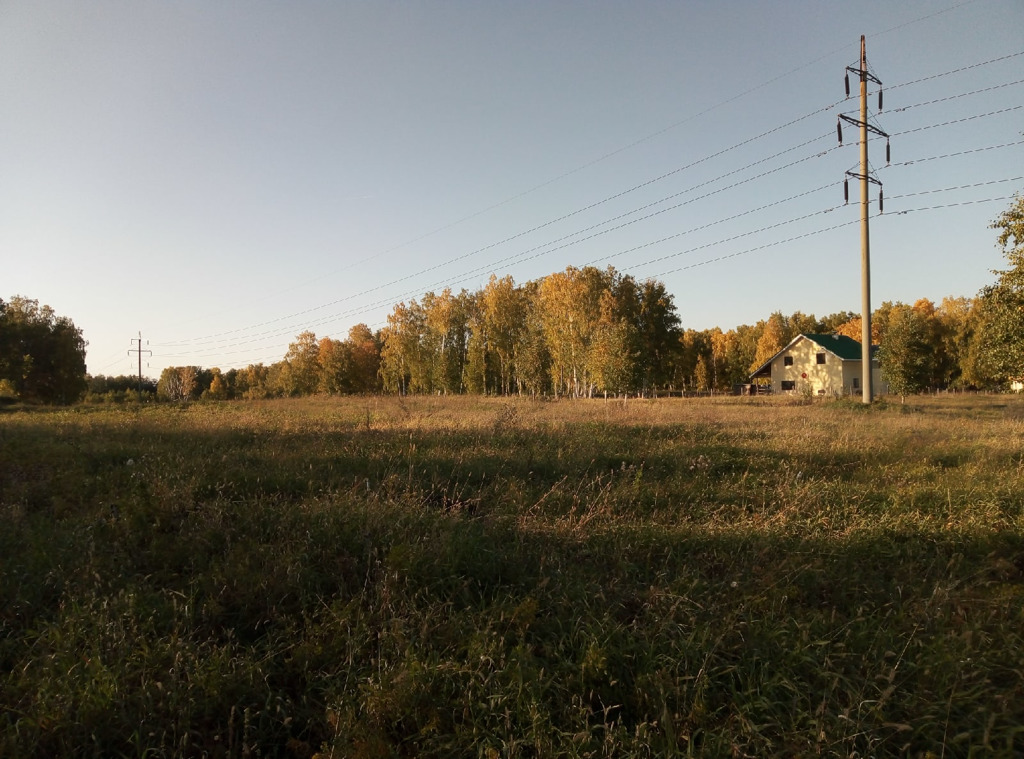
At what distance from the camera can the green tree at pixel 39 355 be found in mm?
38850

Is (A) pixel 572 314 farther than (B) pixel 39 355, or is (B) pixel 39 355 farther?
(A) pixel 572 314

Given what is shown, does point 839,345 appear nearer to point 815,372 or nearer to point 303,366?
point 815,372

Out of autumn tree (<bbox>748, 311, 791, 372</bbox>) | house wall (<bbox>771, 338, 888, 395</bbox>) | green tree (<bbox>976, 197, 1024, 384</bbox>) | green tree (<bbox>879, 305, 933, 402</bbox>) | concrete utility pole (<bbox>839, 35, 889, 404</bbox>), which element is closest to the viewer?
green tree (<bbox>976, 197, 1024, 384</bbox>)

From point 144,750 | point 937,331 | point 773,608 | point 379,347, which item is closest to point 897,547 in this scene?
point 773,608

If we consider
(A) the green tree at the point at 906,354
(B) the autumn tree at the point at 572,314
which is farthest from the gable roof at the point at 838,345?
(B) the autumn tree at the point at 572,314

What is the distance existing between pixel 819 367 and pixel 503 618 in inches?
2103

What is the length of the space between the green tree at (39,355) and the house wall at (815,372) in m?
61.7

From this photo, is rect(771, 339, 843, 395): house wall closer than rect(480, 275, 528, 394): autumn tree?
→ Yes

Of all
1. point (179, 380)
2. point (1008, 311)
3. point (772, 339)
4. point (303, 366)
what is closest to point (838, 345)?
point (772, 339)

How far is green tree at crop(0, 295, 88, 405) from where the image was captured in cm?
3885

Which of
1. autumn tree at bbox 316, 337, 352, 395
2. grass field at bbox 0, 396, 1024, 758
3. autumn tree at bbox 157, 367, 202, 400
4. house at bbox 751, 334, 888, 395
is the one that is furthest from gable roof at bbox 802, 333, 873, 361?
autumn tree at bbox 157, 367, 202, 400

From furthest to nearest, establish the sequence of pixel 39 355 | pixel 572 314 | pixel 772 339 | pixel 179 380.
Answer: pixel 179 380, pixel 772 339, pixel 572 314, pixel 39 355

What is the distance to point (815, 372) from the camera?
160ft

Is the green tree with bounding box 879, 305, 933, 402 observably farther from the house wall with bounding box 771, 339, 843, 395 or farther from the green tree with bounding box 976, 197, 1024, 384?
the green tree with bounding box 976, 197, 1024, 384
